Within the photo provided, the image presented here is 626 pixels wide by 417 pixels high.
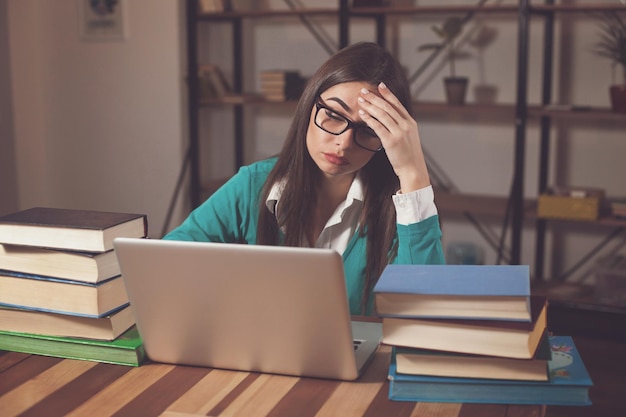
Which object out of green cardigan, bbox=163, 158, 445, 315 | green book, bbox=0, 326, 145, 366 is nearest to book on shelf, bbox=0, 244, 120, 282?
green book, bbox=0, 326, 145, 366

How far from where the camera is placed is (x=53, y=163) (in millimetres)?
4641

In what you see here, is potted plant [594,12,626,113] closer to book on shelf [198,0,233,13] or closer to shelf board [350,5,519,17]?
shelf board [350,5,519,17]

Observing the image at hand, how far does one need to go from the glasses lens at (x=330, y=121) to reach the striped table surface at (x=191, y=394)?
0.52 metres

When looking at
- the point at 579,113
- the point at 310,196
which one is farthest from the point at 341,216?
the point at 579,113

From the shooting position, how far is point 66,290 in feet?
4.46

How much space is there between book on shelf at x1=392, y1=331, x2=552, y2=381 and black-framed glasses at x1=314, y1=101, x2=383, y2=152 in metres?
0.57

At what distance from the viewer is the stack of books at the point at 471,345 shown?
112 cm

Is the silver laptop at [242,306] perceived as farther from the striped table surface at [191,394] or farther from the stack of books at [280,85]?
the stack of books at [280,85]

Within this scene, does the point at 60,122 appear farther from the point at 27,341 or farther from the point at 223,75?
the point at 27,341

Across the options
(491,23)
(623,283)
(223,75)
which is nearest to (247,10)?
(223,75)

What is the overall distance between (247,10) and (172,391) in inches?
126

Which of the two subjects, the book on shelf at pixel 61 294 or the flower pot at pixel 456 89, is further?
the flower pot at pixel 456 89

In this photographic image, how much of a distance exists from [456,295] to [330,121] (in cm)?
62

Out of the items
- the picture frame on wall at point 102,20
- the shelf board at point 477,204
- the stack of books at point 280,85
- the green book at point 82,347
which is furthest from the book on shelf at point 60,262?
the picture frame on wall at point 102,20
